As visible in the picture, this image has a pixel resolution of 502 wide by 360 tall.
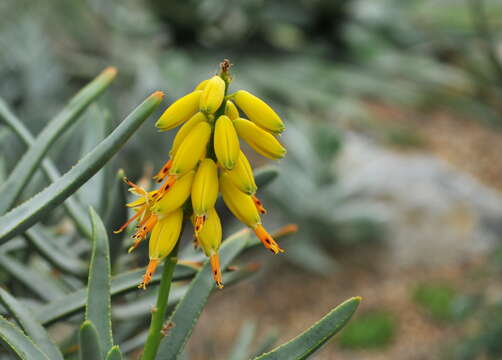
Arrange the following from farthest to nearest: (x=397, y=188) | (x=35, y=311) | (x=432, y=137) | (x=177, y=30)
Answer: (x=432, y=137)
(x=177, y=30)
(x=397, y=188)
(x=35, y=311)

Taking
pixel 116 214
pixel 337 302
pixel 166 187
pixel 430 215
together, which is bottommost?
pixel 337 302

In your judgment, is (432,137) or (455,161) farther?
(432,137)

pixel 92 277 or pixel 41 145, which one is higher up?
pixel 41 145

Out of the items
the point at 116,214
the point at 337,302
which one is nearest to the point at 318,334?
the point at 116,214

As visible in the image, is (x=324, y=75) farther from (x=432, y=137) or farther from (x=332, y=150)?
(x=432, y=137)

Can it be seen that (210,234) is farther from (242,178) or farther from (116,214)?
(116,214)

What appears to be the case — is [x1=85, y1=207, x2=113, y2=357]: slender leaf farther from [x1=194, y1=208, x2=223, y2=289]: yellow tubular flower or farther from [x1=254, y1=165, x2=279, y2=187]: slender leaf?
[x1=254, y1=165, x2=279, y2=187]: slender leaf

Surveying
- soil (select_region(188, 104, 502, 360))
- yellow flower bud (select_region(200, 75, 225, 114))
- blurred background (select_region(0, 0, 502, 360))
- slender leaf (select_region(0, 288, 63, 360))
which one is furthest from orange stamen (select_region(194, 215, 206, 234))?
soil (select_region(188, 104, 502, 360))

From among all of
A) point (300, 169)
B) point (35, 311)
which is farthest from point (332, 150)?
point (35, 311)
